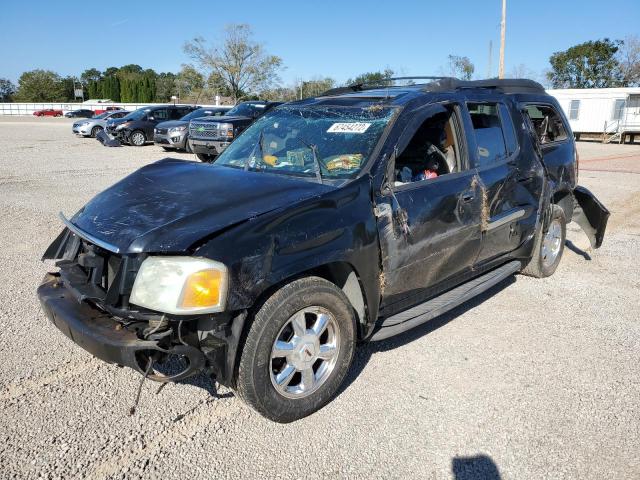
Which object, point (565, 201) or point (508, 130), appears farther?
point (565, 201)

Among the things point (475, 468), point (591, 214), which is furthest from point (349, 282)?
point (591, 214)

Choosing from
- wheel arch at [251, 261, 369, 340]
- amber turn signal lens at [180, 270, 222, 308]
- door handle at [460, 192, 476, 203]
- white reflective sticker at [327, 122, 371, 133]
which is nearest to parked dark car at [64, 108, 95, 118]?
white reflective sticker at [327, 122, 371, 133]

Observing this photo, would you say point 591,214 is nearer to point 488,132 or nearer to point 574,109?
point 488,132

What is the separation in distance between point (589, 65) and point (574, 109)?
109 ft

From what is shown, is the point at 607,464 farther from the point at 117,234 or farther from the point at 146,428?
the point at 117,234

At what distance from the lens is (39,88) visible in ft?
300

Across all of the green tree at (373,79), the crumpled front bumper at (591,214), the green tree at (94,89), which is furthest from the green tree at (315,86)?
the crumpled front bumper at (591,214)

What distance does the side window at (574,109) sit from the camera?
29.9m

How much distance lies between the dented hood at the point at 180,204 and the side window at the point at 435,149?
99 centimetres

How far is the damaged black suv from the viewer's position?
8.51ft

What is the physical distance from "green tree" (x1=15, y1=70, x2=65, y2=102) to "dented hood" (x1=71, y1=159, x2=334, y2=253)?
10283 cm

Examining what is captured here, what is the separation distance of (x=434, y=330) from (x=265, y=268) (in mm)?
2000

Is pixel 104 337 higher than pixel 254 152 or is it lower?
lower

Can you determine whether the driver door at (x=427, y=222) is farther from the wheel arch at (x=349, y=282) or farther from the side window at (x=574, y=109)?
the side window at (x=574, y=109)
